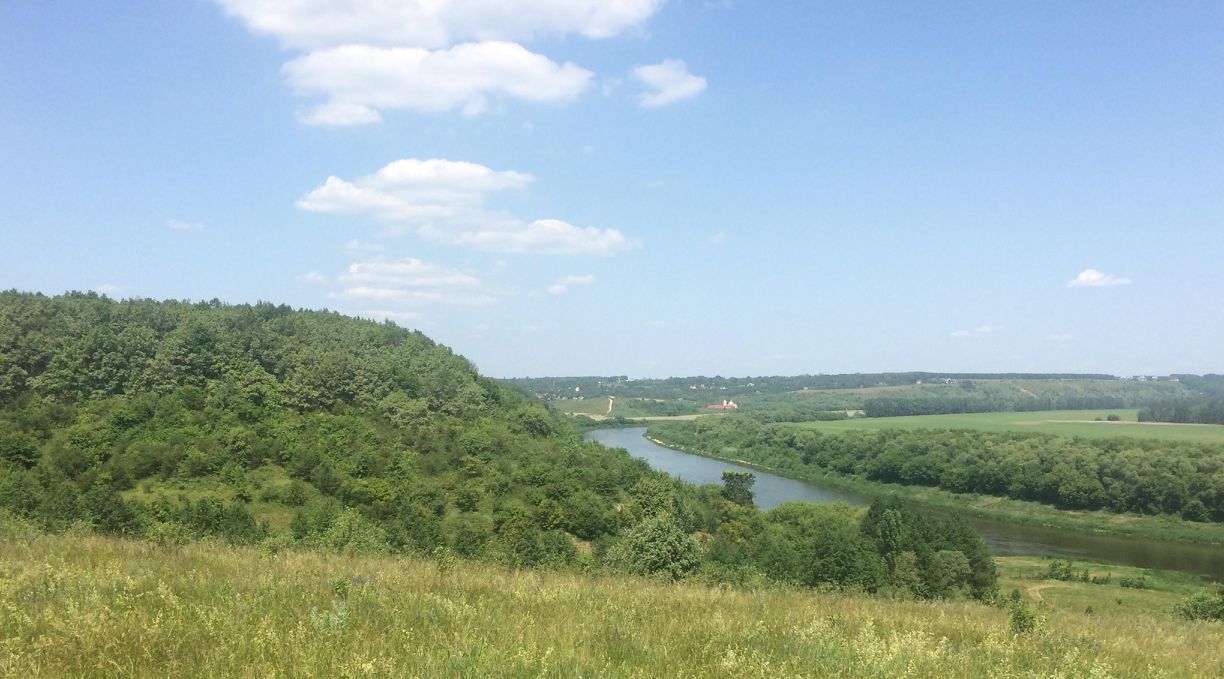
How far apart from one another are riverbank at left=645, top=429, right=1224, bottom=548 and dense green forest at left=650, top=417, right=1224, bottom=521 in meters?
1.55

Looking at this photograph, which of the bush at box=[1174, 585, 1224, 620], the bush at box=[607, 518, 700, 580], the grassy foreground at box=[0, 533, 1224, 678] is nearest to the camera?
the grassy foreground at box=[0, 533, 1224, 678]

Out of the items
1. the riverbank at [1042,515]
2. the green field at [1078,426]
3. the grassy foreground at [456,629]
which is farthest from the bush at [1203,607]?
the green field at [1078,426]

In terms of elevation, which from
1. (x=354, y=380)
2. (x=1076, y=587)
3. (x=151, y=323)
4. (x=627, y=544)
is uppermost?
(x=151, y=323)

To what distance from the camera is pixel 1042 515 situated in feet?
212

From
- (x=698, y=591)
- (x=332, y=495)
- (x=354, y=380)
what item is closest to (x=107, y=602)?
(x=698, y=591)

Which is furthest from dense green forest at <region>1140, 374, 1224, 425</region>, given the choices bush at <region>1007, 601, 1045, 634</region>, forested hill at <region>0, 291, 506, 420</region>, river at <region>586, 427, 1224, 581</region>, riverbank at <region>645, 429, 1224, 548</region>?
bush at <region>1007, 601, 1045, 634</region>

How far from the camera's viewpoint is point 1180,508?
197 ft

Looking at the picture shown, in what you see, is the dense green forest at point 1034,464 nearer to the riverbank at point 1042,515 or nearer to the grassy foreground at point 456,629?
the riverbank at point 1042,515

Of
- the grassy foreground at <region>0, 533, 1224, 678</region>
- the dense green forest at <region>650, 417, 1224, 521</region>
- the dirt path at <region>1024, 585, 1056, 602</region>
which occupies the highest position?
the grassy foreground at <region>0, 533, 1224, 678</region>

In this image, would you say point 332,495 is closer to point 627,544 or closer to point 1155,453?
point 627,544

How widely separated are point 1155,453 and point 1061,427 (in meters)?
38.8

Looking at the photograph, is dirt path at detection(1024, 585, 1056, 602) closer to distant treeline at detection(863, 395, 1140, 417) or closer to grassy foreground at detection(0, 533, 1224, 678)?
grassy foreground at detection(0, 533, 1224, 678)

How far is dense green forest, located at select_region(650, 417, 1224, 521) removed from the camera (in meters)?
61.6

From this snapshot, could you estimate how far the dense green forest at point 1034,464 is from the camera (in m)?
61.6
